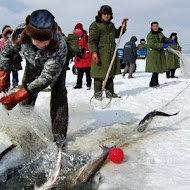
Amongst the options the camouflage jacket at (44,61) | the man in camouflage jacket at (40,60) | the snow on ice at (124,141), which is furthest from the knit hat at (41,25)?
the snow on ice at (124,141)

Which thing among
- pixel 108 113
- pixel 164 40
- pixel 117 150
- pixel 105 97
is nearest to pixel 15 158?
pixel 117 150

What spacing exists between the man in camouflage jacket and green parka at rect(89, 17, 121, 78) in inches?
109

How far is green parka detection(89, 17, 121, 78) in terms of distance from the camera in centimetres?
649

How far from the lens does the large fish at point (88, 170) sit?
282cm

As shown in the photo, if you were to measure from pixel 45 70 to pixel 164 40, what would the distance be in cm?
586

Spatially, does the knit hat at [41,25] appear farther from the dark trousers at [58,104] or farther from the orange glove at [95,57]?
the orange glove at [95,57]

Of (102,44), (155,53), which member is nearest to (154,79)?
(155,53)

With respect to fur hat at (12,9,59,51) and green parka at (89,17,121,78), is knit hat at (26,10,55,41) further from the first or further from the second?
green parka at (89,17,121,78)

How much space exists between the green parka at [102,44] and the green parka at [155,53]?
176cm

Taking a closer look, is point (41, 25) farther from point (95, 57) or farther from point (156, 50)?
point (156, 50)

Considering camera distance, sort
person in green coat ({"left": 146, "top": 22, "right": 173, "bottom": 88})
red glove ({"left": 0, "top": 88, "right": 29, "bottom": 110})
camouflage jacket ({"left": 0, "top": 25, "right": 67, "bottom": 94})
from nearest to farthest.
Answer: red glove ({"left": 0, "top": 88, "right": 29, "bottom": 110}) → camouflage jacket ({"left": 0, "top": 25, "right": 67, "bottom": 94}) → person in green coat ({"left": 146, "top": 22, "right": 173, "bottom": 88})

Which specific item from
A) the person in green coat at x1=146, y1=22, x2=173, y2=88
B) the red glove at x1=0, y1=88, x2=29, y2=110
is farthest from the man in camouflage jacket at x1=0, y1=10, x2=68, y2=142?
the person in green coat at x1=146, y1=22, x2=173, y2=88

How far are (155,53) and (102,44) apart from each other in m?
2.26

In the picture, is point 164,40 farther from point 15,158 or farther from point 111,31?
point 15,158
